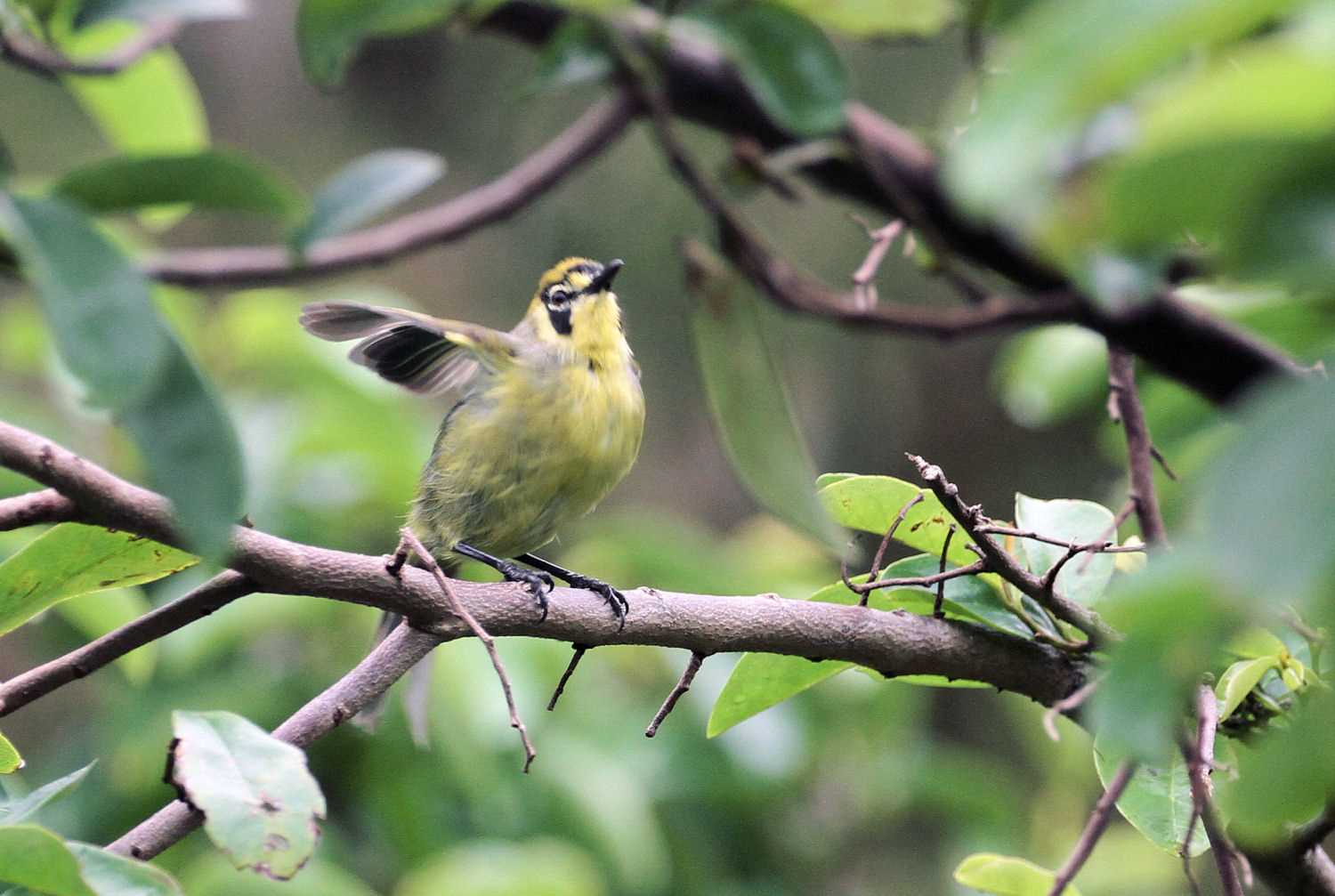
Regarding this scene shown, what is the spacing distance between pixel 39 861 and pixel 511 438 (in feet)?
4.34

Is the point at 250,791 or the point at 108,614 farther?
the point at 108,614

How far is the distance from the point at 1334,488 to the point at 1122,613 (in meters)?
0.07

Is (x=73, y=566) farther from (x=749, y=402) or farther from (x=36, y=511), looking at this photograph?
(x=749, y=402)

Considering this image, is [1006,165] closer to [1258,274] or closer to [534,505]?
[1258,274]

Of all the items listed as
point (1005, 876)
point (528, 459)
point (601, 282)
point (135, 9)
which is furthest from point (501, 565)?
point (1005, 876)

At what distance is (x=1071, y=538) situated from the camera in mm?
1282

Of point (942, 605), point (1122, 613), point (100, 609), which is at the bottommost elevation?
point (100, 609)

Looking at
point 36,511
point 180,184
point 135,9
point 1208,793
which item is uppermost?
point 135,9

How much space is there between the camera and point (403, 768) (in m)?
2.26

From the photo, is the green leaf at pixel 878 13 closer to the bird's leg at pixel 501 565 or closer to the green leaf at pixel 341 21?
the green leaf at pixel 341 21

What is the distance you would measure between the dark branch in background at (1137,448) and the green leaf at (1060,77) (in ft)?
3.11

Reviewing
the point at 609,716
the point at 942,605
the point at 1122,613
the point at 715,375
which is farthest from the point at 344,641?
the point at 1122,613

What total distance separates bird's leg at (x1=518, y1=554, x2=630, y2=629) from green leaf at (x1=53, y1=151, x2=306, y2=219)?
421mm

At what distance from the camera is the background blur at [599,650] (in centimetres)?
227
